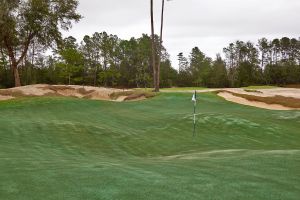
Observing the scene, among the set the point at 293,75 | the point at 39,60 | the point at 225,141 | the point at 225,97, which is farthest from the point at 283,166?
the point at 39,60

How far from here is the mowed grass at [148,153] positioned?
274 inches

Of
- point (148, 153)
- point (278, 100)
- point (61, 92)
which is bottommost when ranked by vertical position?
point (148, 153)

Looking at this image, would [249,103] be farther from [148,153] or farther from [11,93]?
[11,93]

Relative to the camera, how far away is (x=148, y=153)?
579 inches

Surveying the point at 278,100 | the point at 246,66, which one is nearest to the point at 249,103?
the point at 278,100

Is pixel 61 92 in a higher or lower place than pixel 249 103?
higher

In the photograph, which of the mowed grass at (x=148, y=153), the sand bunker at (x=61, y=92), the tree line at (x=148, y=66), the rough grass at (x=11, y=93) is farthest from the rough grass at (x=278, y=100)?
the tree line at (x=148, y=66)

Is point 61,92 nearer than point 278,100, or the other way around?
point 278,100

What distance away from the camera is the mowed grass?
696 centimetres

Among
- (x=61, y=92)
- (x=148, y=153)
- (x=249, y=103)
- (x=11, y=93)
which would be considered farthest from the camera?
(x=61, y=92)

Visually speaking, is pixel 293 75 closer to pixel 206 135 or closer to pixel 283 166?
pixel 206 135

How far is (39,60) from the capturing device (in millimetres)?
97000

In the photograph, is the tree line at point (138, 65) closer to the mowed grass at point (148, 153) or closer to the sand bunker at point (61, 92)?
the sand bunker at point (61, 92)

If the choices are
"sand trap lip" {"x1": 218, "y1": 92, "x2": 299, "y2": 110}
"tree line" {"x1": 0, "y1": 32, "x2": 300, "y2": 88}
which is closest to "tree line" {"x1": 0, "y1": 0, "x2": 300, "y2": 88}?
"tree line" {"x1": 0, "y1": 32, "x2": 300, "y2": 88}
